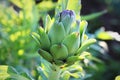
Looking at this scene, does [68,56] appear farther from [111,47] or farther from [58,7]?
[111,47]

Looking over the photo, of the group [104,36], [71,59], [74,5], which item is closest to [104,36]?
[104,36]

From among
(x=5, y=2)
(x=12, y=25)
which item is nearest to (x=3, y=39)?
(x=12, y=25)

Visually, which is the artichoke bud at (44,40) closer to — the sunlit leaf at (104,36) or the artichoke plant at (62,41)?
the artichoke plant at (62,41)

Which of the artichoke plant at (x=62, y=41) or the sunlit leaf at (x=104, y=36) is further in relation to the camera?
the sunlit leaf at (x=104, y=36)

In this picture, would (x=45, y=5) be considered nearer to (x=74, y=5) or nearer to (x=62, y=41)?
(x=74, y=5)

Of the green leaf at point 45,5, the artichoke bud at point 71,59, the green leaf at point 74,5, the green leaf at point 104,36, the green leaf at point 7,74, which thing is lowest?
the green leaf at point 104,36

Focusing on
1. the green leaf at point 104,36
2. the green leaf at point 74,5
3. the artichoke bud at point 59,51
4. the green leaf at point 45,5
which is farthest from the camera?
the green leaf at point 45,5

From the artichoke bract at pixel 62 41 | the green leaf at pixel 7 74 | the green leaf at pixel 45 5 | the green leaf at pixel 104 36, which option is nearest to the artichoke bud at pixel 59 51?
the artichoke bract at pixel 62 41
